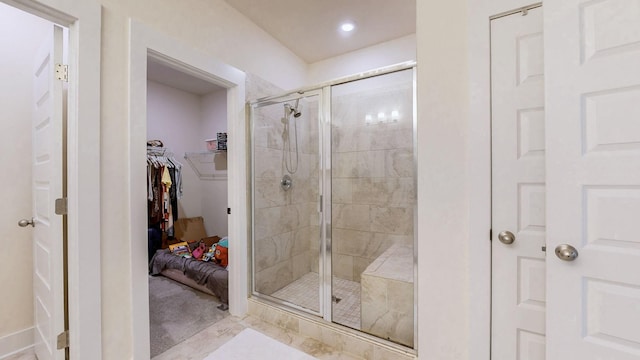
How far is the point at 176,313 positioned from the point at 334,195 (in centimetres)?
178

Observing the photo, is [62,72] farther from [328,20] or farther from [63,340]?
[328,20]

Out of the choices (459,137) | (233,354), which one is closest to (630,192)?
(459,137)

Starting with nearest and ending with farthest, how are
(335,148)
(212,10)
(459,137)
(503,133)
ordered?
(503,133) < (459,137) < (212,10) < (335,148)

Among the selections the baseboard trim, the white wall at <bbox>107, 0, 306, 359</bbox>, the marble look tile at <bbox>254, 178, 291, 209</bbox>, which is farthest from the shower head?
the baseboard trim

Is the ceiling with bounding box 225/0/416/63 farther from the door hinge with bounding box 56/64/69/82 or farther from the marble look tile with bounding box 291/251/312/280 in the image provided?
the marble look tile with bounding box 291/251/312/280

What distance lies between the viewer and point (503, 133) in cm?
120

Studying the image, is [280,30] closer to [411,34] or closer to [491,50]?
[411,34]

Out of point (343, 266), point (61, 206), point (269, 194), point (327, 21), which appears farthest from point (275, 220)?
point (327, 21)

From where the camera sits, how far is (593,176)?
3.18ft

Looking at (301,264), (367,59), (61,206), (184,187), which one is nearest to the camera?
(61,206)

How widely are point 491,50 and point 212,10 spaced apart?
2.07 m

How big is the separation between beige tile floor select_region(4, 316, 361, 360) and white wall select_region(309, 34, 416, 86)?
2614 mm

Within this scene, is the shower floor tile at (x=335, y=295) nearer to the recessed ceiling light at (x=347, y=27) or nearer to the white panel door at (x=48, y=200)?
the white panel door at (x=48, y=200)

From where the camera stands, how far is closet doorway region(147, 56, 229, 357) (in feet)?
8.38
